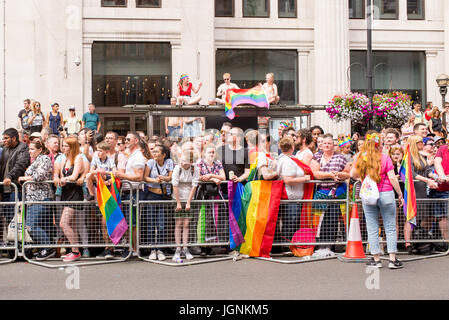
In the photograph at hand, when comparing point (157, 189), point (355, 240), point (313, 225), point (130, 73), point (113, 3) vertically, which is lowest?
point (355, 240)

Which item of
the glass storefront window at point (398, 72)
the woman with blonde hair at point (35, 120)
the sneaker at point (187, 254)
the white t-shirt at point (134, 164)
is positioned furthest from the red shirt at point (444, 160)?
the glass storefront window at point (398, 72)

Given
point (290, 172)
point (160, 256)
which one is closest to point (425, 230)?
point (290, 172)

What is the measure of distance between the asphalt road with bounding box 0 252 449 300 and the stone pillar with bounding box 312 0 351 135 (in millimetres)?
18283

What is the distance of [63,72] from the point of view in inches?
1065

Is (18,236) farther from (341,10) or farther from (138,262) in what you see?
(341,10)

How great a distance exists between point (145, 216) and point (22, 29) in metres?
18.6

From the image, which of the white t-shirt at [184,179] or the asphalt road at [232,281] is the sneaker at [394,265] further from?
the white t-shirt at [184,179]

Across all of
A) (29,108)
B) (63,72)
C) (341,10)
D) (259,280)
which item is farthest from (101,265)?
(341,10)

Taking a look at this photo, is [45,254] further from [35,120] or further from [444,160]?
[35,120]

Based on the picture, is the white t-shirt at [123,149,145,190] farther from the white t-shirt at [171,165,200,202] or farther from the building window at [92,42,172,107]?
the building window at [92,42,172,107]

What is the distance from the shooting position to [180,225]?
11.0 meters

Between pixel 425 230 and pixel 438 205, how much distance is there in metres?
0.48

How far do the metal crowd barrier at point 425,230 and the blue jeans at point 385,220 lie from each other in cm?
116

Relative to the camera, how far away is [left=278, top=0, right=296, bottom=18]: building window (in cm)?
2955
